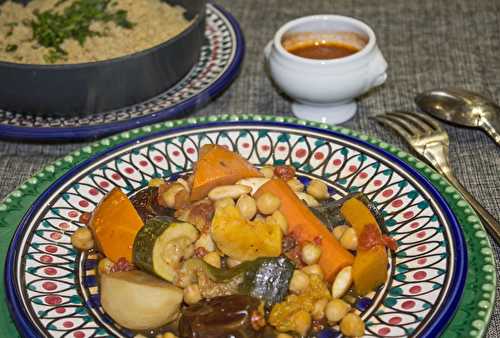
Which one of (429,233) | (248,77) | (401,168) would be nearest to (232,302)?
(429,233)

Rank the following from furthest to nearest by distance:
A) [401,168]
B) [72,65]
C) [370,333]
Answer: [72,65] → [401,168] → [370,333]

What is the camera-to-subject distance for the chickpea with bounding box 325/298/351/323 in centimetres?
159

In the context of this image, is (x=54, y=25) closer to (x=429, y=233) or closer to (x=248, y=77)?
(x=248, y=77)

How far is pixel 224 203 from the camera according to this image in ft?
5.87

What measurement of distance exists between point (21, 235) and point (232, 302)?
0.59 meters

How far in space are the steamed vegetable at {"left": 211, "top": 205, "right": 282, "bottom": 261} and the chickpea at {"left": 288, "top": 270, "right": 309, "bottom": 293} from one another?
0.09 metres

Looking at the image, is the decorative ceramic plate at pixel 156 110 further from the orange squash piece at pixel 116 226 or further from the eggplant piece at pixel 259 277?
the eggplant piece at pixel 259 277

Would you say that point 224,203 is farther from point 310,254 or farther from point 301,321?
point 301,321

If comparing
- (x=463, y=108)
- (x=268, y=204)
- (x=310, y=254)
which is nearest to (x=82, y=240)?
(x=268, y=204)

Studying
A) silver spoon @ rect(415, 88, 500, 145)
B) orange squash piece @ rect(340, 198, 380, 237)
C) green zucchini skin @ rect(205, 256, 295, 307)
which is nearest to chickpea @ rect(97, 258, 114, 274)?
green zucchini skin @ rect(205, 256, 295, 307)

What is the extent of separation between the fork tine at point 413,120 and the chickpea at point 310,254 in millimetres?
846

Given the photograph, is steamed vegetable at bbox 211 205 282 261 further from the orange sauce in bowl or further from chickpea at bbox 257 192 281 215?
the orange sauce in bowl

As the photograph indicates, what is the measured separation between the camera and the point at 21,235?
1803 mm

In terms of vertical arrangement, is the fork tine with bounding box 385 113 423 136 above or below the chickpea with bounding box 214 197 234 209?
below
